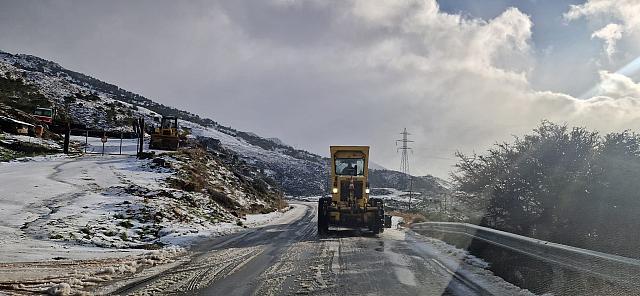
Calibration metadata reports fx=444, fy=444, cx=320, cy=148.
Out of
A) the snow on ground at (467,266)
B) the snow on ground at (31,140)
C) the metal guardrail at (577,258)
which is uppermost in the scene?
the snow on ground at (31,140)

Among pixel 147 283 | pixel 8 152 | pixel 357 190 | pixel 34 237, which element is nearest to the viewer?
pixel 147 283

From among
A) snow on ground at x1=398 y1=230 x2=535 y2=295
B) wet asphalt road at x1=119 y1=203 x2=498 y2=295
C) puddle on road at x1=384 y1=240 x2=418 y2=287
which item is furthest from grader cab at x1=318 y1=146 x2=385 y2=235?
puddle on road at x1=384 y1=240 x2=418 y2=287

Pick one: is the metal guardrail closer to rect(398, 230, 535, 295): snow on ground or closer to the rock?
rect(398, 230, 535, 295): snow on ground

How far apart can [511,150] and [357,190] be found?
690 cm

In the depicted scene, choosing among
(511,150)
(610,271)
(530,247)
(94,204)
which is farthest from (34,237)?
(511,150)

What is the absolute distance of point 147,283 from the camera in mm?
7805

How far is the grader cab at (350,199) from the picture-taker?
19.5 metres

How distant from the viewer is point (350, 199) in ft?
66.1

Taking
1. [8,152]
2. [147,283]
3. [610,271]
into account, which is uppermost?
[8,152]

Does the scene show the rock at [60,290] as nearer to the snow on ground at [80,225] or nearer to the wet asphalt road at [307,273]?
the snow on ground at [80,225]

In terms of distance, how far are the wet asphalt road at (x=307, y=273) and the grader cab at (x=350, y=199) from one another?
5.65 meters

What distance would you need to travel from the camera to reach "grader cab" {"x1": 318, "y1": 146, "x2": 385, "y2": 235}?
19531 millimetres

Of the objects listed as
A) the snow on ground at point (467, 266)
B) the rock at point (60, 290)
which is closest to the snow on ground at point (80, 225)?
the rock at point (60, 290)

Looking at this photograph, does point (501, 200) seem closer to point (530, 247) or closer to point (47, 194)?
point (530, 247)
